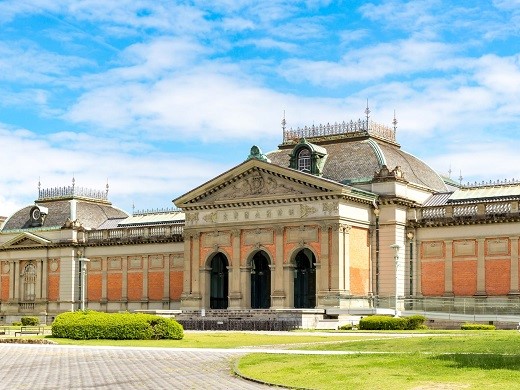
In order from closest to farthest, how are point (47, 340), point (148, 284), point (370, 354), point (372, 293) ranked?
point (370, 354) → point (47, 340) → point (372, 293) → point (148, 284)

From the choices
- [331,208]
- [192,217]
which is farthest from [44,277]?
[331,208]

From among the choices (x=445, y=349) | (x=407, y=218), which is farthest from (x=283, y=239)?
(x=445, y=349)

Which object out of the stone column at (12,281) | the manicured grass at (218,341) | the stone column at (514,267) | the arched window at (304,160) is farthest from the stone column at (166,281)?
the manicured grass at (218,341)

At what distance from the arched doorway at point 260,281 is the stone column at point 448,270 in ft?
42.1

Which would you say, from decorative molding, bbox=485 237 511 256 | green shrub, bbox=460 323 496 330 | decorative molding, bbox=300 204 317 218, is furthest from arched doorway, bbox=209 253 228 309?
green shrub, bbox=460 323 496 330

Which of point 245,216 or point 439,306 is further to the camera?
point 245,216

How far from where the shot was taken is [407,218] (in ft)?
226

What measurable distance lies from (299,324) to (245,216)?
47.5 ft

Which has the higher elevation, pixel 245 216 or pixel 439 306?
pixel 245 216

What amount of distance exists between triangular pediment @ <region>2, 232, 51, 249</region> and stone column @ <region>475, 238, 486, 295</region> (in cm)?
4068

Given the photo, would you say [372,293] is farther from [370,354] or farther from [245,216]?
[370,354]

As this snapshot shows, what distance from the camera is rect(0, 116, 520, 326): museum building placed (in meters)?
64.9

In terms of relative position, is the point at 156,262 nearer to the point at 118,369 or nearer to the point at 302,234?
the point at 302,234

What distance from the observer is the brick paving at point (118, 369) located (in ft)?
82.7
